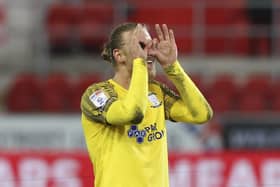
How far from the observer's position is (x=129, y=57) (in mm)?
4070

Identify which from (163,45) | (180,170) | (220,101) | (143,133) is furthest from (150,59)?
(220,101)

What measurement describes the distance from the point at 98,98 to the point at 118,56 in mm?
196

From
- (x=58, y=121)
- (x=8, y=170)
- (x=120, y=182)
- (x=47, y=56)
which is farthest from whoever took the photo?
(x=47, y=56)

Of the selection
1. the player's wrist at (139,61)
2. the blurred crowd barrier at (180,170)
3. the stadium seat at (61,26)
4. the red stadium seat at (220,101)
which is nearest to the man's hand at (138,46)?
the player's wrist at (139,61)

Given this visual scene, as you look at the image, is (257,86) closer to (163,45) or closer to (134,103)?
(163,45)

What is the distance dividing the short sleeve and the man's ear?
11cm

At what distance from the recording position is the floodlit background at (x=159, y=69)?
999 cm

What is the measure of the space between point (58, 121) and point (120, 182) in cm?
607

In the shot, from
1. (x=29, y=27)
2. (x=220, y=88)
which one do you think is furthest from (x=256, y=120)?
(x=29, y=27)

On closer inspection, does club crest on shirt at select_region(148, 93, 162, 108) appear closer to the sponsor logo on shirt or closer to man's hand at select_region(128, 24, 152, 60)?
the sponsor logo on shirt

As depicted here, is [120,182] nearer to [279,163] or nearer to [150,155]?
[150,155]

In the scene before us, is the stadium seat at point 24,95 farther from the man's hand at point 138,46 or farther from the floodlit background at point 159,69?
the man's hand at point 138,46

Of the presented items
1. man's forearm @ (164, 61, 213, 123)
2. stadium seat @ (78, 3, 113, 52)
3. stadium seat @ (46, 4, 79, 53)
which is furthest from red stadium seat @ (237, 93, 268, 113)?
man's forearm @ (164, 61, 213, 123)

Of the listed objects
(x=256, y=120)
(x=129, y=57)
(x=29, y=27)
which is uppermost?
(x=129, y=57)
